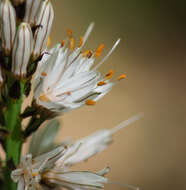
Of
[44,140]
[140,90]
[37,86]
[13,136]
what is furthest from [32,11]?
[140,90]

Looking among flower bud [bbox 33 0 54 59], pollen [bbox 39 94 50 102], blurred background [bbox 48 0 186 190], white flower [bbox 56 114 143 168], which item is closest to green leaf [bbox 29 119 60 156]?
white flower [bbox 56 114 143 168]

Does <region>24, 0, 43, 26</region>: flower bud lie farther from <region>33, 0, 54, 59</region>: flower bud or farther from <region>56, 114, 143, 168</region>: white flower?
<region>56, 114, 143, 168</region>: white flower

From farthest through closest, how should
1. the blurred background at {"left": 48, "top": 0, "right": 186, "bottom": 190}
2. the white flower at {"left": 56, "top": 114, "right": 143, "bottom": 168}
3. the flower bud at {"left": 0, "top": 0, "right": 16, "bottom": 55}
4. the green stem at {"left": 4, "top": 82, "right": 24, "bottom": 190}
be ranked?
the blurred background at {"left": 48, "top": 0, "right": 186, "bottom": 190} < the white flower at {"left": 56, "top": 114, "right": 143, "bottom": 168} < the green stem at {"left": 4, "top": 82, "right": 24, "bottom": 190} < the flower bud at {"left": 0, "top": 0, "right": 16, "bottom": 55}

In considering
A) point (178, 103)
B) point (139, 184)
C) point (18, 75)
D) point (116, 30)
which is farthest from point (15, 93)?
point (116, 30)

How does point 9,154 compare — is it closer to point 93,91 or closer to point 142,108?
point 93,91

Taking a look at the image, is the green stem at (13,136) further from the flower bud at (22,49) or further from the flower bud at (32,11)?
the flower bud at (32,11)

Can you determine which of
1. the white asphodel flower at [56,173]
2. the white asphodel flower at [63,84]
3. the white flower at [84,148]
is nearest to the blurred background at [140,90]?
the white flower at [84,148]

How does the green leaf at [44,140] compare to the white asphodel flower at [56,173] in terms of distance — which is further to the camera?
the green leaf at [44,140]
